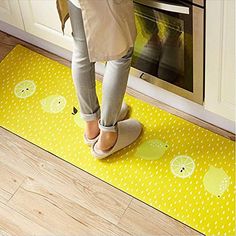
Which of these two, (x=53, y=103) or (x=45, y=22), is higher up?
(x=45, y=22)

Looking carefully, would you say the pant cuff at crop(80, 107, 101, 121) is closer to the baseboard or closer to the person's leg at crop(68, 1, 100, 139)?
the person's leg at crop(68, 1, 100, 139)

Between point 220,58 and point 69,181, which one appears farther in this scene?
point 69,181

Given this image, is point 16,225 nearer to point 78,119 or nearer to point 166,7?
point 78,119

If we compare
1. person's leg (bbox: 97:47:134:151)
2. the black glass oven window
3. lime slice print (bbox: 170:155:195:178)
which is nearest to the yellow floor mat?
lime slice print (bbox: 170:155:195:178)

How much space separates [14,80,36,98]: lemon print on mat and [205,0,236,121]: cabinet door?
2.32 ft

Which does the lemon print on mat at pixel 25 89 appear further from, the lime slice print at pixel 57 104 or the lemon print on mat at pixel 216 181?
the lemon print on mat at pixel 216 181

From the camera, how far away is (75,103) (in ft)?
7.19

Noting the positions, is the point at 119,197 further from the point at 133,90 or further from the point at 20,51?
the point at 20,51

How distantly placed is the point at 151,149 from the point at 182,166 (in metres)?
0.13

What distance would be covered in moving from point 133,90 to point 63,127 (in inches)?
12.1

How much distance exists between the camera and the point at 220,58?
173 centimetres

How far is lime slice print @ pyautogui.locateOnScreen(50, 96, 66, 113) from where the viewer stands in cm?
218

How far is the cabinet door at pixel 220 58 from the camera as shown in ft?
5.22

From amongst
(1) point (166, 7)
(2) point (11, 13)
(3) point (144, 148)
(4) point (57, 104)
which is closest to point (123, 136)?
(3) point (144, 148)
